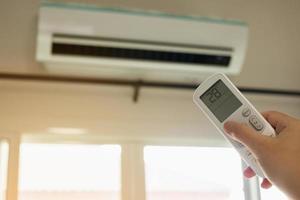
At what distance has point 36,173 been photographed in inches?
70.9

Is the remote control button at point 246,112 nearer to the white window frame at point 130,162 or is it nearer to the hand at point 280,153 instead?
the hand at point 280,153

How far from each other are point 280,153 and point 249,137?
59 mm

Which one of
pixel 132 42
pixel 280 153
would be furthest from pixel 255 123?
pixel 132 42

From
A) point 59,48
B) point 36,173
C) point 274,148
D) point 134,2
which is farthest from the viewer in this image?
point 134,2

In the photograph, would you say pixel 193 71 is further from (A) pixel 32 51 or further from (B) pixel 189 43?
(A) pixel 32 51

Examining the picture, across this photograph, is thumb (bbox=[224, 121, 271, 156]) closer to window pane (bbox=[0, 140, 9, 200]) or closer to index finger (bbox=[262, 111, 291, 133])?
index finger (bbox=[262, 111, 291, 133])

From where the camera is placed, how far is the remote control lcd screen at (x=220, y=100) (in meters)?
0.83

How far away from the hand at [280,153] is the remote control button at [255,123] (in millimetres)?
54

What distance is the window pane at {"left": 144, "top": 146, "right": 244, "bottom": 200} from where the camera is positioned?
1.90 meters

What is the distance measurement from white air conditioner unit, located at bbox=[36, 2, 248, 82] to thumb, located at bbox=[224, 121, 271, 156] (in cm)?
100

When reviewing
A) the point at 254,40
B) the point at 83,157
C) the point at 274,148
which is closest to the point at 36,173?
the point at 83,157

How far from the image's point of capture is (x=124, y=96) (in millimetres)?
1876

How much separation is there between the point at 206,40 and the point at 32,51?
0.65 m

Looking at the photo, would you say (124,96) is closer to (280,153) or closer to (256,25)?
(256,25)
